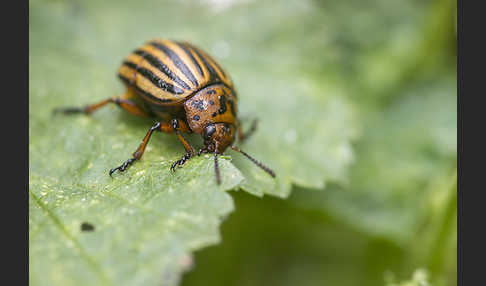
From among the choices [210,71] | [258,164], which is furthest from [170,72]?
[258,164]

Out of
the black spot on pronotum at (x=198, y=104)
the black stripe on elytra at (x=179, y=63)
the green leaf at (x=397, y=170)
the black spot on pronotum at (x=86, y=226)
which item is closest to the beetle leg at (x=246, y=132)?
the black spot on pronotum at (x=198, y=104)

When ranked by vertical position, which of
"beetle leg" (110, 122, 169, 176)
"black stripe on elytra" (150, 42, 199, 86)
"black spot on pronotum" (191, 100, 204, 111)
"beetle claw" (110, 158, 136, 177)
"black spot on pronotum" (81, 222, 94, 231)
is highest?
"black stripe on elytra" (150, 42, 199, 86)

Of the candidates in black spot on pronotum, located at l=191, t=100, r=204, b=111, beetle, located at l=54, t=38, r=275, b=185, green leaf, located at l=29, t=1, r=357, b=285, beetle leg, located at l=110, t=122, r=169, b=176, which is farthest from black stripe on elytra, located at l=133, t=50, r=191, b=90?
green leaf, located at l=29, t=1, r=357, b=285

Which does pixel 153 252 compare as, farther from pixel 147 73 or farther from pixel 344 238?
pixel 344 238

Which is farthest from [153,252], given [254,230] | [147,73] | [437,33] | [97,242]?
[437,33]

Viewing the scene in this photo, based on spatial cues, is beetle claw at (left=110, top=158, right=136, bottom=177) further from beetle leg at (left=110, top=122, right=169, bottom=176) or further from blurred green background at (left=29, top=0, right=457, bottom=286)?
blurred green background at (left=29, top=0, right=457, bottom=286)

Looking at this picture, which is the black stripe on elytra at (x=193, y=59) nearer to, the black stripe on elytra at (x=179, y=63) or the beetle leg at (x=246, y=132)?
the black stripe on elytra at (x=179, y=63)
